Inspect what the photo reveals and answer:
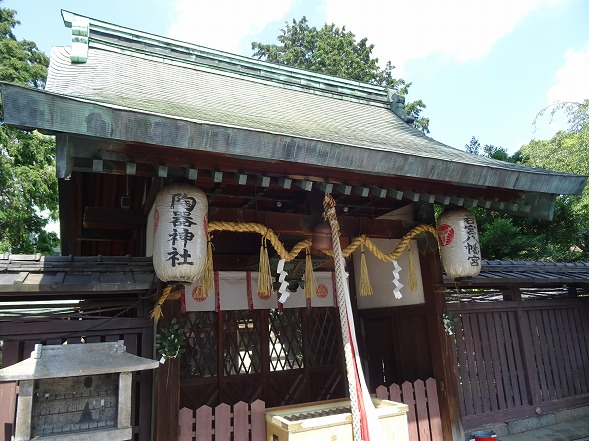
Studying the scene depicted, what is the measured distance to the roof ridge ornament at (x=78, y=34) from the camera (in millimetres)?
5945

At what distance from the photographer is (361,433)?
14.2 ft

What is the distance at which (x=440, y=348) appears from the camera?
597 cm

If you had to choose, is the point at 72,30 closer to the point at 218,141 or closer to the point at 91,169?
the point at 91,169

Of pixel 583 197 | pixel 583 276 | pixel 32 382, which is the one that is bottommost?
pixel 32 382

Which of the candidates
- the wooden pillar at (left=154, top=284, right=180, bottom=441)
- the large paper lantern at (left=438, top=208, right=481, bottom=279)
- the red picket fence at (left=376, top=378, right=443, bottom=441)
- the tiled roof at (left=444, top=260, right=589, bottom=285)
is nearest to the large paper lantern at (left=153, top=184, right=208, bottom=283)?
the wooden pillar at (left=154, top=284, right=180, bottom=441)

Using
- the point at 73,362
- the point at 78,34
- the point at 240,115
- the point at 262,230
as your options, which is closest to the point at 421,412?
the point at 262,230

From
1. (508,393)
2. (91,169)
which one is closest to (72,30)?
(91,169)

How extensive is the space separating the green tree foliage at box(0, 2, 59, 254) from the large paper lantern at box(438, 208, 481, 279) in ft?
53.3

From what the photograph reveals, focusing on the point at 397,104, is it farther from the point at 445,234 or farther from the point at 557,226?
the point at 557,226

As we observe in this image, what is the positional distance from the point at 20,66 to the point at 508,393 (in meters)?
21.2

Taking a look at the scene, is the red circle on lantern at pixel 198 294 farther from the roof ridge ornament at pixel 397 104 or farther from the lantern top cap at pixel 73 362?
the roof ridge ornament at pixel 397 104

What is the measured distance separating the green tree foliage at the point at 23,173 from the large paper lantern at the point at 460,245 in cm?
1624

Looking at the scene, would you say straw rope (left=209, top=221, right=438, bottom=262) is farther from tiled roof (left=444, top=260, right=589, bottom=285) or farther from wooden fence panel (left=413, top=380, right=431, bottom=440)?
wooden fence panel (left=413, top=380, right=431, bottom=440)

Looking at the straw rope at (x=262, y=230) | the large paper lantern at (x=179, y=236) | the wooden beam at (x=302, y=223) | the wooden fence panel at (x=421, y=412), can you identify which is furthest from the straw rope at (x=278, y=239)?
the wooden fence panel at (x=421, y=412)
